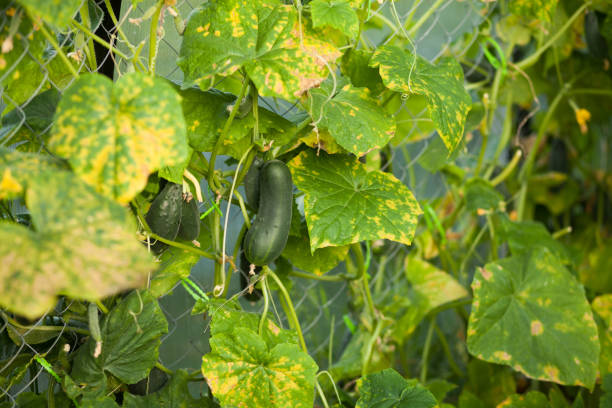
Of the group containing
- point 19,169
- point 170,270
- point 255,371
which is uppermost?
point 19,169

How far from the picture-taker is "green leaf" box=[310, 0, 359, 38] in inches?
35.5

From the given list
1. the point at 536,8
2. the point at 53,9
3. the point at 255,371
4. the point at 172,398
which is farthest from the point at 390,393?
the point at 536,8

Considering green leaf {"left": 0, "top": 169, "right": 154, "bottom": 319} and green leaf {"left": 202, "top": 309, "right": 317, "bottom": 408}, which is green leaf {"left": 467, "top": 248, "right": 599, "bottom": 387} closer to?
green leaf {"left": 202, "top": 309, "right": 317, "bottom": 408}

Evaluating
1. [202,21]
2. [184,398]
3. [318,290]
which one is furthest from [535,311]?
[202,21]

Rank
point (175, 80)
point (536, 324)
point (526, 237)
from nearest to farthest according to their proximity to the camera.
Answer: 1. point (175, 80)
2. point (536, 324)
3. point (526, 237)

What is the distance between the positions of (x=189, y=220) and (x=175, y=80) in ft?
1.06

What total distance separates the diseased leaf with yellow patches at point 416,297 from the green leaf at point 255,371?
57cm

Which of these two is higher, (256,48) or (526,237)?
(256,48)

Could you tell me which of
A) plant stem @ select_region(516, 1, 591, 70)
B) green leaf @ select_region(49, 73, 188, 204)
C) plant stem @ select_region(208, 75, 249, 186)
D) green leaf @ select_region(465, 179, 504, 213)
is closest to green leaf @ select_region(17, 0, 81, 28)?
green leaf @ select_region(49, 73, 188, 204)

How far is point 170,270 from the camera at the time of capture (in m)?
1.04

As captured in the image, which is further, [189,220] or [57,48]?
[189,220]

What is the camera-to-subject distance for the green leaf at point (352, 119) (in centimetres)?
98

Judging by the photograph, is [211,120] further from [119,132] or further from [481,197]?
[481,197]

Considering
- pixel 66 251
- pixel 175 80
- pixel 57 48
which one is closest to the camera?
pixel 66 251
